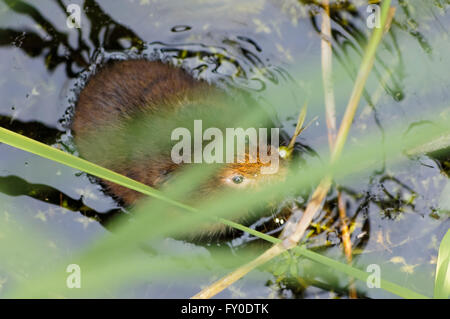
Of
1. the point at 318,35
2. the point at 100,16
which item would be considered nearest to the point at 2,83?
the point at 100,16

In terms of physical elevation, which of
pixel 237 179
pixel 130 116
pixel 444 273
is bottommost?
pixel 444 273

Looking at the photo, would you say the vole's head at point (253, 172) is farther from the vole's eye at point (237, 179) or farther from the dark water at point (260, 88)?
the dark water at point (260, 88)

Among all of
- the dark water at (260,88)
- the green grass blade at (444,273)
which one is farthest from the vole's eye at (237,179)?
the green grass blade at (444,273)

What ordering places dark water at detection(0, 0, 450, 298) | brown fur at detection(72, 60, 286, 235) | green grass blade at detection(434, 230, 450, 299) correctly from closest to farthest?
green grass blade at detection(434, 230, 450, 299)
brown fur at detection(72, 60, 286, 235)
dark water at detection(0, 0, 450, 298)

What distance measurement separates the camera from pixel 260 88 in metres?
3.29

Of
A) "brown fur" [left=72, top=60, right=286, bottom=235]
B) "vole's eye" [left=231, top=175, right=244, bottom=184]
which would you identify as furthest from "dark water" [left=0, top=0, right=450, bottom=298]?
"vole's eye" [left=231, top=175, right=244, bottom=184]

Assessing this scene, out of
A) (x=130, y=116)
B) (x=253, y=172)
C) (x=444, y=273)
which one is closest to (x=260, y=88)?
(x=253, y=172)

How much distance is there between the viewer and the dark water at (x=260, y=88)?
10.1 feet

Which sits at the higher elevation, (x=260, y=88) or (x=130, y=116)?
(x=260, y=88)

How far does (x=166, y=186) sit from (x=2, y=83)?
1520 mm

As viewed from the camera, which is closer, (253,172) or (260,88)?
(253,172)

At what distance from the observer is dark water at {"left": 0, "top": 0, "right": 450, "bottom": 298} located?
3092 mm

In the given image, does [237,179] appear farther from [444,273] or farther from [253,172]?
[444,273]

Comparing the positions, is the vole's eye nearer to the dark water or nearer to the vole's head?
the vole's head
